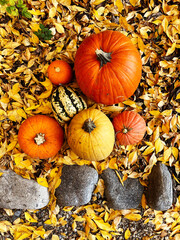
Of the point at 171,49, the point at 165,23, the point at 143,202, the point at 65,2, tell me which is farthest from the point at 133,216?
the point at 65,2

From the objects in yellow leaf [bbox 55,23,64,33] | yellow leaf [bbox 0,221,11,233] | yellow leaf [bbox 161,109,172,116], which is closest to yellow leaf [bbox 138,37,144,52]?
yellow leaf [bbox 161,109,172,116]

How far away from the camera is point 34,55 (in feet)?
8.16

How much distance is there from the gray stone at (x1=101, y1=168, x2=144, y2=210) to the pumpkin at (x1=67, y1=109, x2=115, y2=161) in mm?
465

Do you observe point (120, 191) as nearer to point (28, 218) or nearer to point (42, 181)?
point (42, 181)

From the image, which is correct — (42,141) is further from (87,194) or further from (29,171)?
(87,194)

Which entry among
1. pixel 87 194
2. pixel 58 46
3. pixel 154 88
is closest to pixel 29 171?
pixel 87 194

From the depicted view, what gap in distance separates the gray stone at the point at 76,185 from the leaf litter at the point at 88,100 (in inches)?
2.6

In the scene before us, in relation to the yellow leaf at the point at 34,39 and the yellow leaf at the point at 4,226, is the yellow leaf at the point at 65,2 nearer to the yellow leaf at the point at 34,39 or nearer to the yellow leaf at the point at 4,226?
the yellow leaf at the point at 34,39

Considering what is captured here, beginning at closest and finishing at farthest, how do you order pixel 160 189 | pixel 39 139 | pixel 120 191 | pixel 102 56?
pixel 102 56, pixel 39 139, pixel 160 189, pixel 120 191

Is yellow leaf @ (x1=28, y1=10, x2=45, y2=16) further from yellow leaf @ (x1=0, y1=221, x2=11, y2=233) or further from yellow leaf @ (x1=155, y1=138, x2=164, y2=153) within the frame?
yellow leaf @ (x1=0, y1=221, x2=11, y2=233)

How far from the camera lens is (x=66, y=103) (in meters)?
2.16

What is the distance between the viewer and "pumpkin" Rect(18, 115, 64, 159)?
2.17 meters

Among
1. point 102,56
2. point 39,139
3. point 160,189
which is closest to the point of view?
point 102,56

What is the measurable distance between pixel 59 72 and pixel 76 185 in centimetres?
117
